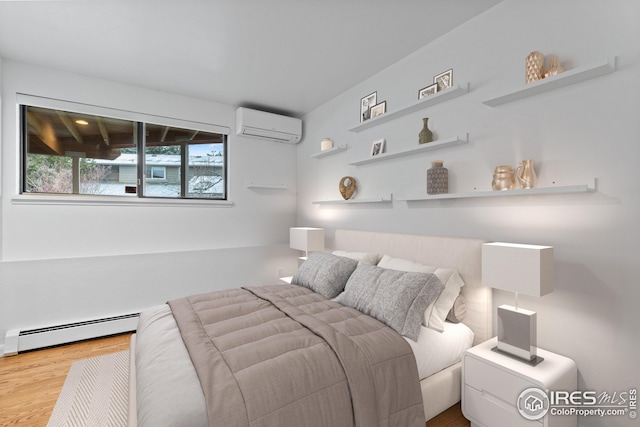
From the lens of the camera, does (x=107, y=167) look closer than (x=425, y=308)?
No

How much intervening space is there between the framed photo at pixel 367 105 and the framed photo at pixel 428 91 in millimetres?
587

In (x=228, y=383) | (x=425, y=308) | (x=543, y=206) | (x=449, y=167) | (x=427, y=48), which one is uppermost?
(x=427, y=48)

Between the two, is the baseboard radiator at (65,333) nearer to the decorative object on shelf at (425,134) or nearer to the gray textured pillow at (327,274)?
the gray textured pillow at (327,274)

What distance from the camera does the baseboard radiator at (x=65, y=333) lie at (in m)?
2.69

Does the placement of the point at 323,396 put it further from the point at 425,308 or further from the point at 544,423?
the point at 544,423

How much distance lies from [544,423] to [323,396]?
108 cm

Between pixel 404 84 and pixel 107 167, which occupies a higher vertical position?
pixel 404 84

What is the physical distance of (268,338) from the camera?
159 cm

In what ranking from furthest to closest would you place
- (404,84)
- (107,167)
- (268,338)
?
(107,167) → (404,84) → (268,338)

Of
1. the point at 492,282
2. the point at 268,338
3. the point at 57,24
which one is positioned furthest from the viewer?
the point at 57,24

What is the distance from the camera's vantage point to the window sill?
284 cm

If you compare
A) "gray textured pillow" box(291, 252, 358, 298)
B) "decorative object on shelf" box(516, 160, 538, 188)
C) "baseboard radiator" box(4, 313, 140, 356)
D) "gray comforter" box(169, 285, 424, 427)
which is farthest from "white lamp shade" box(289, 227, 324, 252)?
"decorative object on shelf" box(516, 160, 538, 188)

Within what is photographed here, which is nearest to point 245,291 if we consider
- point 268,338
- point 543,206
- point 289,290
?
point 289,290

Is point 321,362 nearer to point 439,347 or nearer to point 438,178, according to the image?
point 439,347
